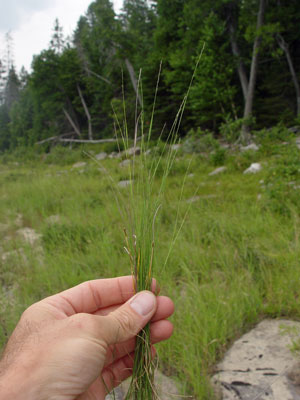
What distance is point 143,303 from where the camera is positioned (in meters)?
1.34

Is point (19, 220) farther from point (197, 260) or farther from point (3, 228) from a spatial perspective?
point (197, 260)

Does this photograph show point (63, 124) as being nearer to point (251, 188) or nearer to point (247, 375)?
point (251, 188)

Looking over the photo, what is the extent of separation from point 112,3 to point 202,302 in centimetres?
3245

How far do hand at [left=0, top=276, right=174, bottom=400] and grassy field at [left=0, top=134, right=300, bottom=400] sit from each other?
514 mm

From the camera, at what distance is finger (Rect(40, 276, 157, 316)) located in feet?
4.99

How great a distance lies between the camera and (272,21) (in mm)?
13820

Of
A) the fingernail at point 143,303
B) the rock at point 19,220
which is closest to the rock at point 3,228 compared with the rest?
the rock at point 19,220

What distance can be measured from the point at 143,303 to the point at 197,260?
5.95ft

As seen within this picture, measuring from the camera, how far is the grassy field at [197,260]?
2135mm

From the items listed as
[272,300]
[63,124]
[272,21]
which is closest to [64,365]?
[272,300]

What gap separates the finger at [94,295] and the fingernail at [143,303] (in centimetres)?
11

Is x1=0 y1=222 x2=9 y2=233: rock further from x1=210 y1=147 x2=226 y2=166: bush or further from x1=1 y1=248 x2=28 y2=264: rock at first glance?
x1=210 y1=147 x2=226 y2=166: bush

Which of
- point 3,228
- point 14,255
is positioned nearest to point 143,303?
point 14,255

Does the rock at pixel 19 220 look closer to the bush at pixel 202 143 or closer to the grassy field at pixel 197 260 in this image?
the grassy field at pixel 197 260
